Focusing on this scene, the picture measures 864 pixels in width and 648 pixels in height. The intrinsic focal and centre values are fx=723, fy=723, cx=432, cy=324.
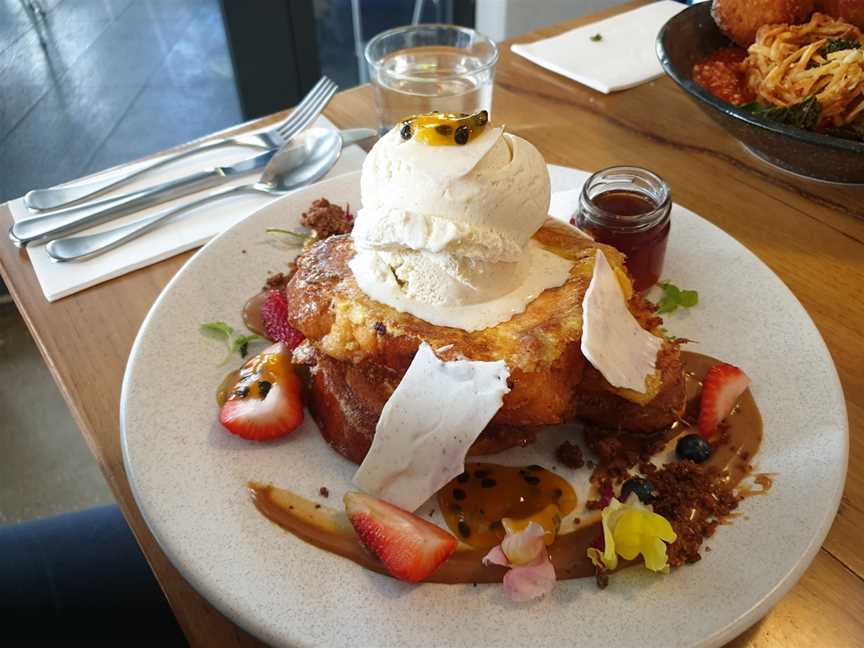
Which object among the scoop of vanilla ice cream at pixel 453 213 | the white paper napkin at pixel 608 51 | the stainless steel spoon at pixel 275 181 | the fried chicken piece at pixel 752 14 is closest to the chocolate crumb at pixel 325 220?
the stainless steel spoon at pixel 275 181

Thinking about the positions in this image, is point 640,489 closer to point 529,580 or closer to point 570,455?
point 570,455

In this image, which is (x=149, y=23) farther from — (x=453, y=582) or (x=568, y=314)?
(x=453, y=582)

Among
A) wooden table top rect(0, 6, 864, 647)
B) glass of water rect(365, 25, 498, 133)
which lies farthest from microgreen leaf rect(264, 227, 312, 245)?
glass of water rect(365, 25, 498, 133)

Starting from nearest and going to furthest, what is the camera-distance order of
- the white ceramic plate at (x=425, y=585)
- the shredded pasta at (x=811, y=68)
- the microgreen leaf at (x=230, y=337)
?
1. the white ceramic plate at (x=425, y=585)
2. the microgreen leaf at (x=230, y=337)
3. the shredded pasta at (x=811, y=68)

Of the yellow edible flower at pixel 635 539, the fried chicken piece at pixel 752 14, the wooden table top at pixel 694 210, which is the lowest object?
the wooden table top at pixel 694 210

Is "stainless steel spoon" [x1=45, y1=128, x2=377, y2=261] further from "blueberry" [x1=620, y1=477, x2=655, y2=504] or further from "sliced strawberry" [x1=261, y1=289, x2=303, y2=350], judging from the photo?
"blueberry" [x1=620, y1=477, x2=655, y2=504]

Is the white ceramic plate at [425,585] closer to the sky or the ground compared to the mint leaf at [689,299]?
closer to the sky

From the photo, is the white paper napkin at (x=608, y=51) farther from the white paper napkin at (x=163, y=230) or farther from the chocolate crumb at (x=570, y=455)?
the chocolate crumb at (x=570, y=455)

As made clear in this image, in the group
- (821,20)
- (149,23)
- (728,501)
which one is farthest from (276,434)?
(149,23)

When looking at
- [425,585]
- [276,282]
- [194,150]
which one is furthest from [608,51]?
[425,585]
